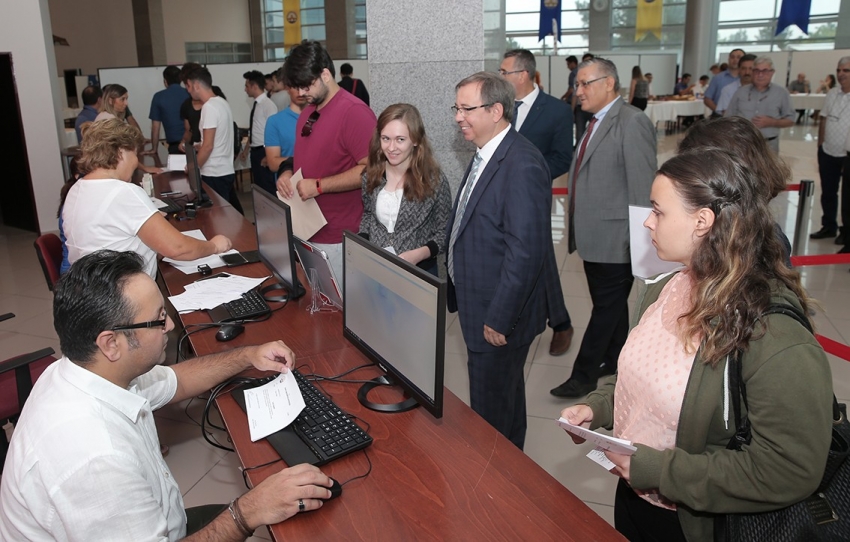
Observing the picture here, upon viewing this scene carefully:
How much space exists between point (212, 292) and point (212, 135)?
2.93 metres

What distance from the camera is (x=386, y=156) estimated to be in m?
2.78

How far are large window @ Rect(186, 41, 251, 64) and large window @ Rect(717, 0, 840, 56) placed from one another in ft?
45.4

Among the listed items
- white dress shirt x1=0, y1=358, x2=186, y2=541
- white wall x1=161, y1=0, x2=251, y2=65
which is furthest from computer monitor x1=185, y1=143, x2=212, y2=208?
white wall x1=161, y1=0, x2=251, y2=65

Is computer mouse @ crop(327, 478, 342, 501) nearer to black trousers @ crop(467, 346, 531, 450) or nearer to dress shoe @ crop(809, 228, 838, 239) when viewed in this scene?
black trousers @ crop(467, 346, 531, 450)

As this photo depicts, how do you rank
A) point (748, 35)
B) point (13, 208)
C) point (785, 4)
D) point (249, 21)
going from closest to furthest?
1. point (13, 208)
2. point (785, 4)
3. point (748, 35)
4. point (249, 21)

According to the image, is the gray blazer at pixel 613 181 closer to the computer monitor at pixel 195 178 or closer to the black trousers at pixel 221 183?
the computer monitor at pixel 195 178

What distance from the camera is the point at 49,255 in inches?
130

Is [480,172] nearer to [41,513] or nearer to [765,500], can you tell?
[765,500]

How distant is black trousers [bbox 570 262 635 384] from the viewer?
3250 mm

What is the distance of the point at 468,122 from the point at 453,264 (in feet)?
1.75

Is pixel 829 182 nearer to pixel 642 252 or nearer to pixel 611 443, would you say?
pixel 642 252

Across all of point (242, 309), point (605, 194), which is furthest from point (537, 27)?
point (242, 309)

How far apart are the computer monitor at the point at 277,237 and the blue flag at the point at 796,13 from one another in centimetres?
1667

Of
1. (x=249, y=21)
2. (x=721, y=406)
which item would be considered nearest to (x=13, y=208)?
(x=721, y=406)
